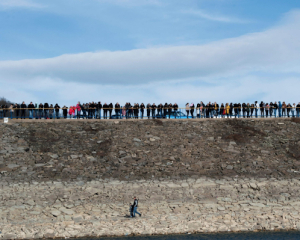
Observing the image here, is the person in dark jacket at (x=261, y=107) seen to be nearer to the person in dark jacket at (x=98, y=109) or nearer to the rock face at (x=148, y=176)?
the rock face at (x=148, y=176)

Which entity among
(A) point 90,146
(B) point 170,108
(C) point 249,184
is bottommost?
(C) point 249,184

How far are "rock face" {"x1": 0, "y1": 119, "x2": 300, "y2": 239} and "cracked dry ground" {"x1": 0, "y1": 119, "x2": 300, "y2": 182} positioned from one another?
83 mm

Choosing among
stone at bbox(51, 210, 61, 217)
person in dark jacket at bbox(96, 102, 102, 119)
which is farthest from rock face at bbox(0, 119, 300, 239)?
person in dark jacket at bbox(96, 102, 102, 119)

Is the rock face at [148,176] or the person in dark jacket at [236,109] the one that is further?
the person in dark jacket at [236,109]

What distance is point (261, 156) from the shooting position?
101 ft

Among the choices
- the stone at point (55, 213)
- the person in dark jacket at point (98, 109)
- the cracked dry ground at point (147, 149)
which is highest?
the person in dark jacket at point (98, 109)

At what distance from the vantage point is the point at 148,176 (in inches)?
1085

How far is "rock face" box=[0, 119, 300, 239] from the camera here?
22.3 meters

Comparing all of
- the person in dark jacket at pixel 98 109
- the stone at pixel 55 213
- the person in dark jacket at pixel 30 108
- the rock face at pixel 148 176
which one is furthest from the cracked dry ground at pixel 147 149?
the stone at pixel 55 213

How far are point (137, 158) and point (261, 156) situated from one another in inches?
394

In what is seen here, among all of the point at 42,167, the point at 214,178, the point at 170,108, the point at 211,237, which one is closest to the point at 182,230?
the point at 211,237

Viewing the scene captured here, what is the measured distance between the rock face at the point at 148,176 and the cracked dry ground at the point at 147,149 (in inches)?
3.3

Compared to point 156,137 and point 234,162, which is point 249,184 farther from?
point 156,137

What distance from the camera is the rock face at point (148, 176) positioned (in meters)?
22.3
